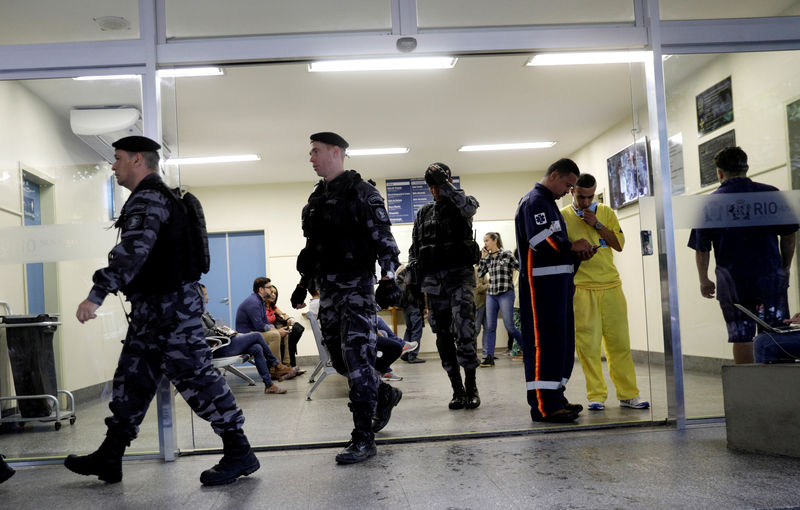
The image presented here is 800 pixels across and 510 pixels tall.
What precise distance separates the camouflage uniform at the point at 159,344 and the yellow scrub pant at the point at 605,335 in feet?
7.83

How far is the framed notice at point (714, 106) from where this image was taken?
13.1 feet

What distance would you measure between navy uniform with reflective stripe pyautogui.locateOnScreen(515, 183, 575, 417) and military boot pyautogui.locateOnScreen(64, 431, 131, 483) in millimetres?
2196

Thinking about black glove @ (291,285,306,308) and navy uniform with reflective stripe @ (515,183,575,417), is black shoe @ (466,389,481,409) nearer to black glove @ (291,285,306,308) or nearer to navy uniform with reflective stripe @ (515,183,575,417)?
navy uniform with reflective stripe @ (515,183,575,417)

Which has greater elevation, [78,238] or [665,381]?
[78,238]

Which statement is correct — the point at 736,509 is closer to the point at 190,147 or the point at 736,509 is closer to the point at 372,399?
the point at 372,399

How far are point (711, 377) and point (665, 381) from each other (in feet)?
0.84

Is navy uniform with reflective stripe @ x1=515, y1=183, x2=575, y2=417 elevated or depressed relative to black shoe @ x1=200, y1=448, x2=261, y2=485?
elevated

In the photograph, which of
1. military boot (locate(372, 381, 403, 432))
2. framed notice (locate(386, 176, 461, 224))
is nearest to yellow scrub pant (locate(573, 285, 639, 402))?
military boot (locate(372, 381, 403, 432))

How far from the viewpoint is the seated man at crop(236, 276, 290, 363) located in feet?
26.0

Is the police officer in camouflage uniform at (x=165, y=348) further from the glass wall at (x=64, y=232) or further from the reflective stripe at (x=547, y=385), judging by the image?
the reflective stripe at (x=547, y=385)

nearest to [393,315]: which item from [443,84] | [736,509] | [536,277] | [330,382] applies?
[330,382]

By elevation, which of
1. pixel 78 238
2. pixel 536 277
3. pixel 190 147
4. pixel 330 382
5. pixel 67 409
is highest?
pixel 190 147

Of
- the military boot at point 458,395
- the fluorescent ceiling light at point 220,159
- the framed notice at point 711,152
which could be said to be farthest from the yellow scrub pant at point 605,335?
the fluorescent ceiling light at point 220,159

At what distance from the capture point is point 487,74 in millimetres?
6676
